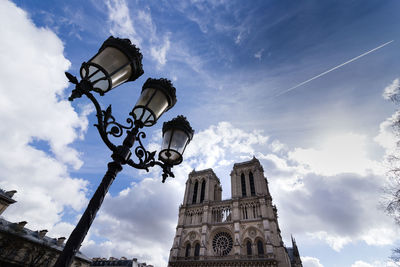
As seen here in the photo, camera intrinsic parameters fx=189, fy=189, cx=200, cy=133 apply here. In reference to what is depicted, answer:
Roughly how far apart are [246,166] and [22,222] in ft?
100

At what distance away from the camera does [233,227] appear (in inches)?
1056

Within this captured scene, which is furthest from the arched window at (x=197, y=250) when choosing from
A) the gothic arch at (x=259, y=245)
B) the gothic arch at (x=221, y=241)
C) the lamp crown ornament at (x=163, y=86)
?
the lamp crown ornament at (x=163, y=86)

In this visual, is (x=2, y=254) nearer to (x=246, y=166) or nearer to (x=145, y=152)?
(x=145, y=152)

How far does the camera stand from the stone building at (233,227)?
23.4 metres

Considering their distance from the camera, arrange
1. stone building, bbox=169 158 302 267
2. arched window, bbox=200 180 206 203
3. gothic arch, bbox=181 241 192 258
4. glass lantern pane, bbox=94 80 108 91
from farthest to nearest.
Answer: arched window, bbox=200 180 206 203, gothic arch, bbox=181 241 192 258, stone building, bbox=169 158 302 267, glass lantern pane, bbox=94 80 108 91

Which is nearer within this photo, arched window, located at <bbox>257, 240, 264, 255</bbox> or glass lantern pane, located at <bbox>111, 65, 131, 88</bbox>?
Answer: glass lantern pane, located at <bbox>111, 65, 131, 88</bbox>

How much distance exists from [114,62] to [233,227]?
2870 centimetres

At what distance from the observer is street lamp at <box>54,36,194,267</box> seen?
2221 millimetres

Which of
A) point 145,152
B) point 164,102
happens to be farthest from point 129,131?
point 164,102

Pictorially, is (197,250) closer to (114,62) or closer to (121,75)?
(121,75)

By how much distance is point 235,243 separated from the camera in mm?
24625

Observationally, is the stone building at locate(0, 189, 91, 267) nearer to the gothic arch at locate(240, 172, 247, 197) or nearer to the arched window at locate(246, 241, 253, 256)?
the arched window at locate(246, 241, 253, 256)

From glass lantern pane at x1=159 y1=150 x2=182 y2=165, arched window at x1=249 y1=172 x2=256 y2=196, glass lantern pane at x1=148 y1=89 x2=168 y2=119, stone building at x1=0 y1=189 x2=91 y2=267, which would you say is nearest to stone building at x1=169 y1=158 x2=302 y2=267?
arched window at x1=249 y1=172 x2=256 y2=196

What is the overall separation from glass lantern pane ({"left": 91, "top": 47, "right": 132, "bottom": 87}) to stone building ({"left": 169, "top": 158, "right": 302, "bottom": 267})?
1014 inches
